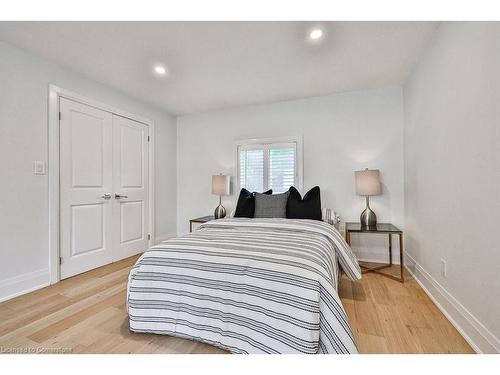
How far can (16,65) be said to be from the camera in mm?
2152

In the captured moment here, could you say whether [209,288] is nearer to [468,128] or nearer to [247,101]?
[468,128]

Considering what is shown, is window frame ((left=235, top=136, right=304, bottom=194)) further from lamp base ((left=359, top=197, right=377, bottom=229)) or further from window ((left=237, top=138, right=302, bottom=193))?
lamp base ((left=359, top=197, right=377, bottom=229))

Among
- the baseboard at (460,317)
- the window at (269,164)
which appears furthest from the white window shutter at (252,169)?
the baseboard at (460,317)

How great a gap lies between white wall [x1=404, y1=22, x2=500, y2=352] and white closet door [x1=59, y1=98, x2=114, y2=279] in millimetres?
3480

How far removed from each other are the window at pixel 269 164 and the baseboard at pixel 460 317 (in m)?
1.75

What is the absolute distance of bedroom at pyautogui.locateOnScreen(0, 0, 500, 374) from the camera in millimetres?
1356

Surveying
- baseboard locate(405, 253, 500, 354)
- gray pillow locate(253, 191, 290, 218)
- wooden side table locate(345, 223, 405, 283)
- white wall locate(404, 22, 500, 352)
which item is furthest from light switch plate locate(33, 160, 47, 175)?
baseboard locate(405, 253, 500, 354)

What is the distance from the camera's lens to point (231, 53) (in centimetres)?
224

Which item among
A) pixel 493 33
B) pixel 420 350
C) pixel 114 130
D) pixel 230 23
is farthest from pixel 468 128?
pixel 114 130

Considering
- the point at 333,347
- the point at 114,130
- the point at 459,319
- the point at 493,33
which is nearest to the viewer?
the point at 333,347

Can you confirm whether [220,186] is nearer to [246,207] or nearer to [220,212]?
[220,212]

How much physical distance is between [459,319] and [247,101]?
3.22 metres

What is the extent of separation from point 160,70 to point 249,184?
1870 millimetres

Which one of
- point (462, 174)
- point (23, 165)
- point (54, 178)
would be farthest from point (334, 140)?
point (23, 165)
